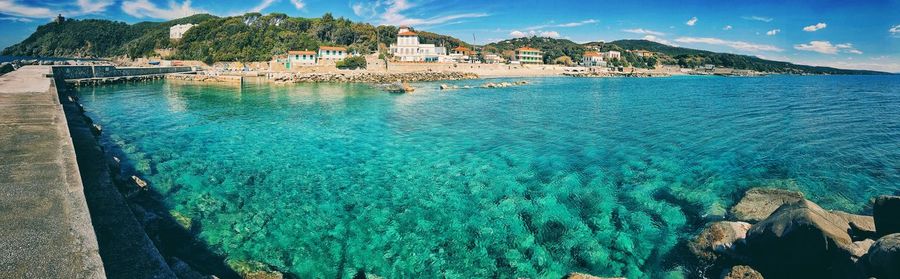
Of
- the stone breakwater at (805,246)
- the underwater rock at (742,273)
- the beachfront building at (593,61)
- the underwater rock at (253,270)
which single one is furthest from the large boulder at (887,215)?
the beachfront building at (593,61)

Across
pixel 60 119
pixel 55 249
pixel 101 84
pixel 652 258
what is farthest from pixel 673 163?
pixel 101 84

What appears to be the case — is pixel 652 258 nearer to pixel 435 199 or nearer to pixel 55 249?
pixel 435 199

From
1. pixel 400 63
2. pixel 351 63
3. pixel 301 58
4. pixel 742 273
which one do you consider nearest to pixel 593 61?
pixel 400 63

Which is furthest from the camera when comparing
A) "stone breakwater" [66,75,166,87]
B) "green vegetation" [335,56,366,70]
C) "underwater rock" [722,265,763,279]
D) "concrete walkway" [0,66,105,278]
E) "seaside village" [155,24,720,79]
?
"green vegetation" [335,56,366,70]

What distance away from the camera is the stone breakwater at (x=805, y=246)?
574 cm

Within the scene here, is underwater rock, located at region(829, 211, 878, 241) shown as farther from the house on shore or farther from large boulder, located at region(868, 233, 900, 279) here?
the house on shore

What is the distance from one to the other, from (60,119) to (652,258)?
54.5 feet

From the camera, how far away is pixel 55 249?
450cm

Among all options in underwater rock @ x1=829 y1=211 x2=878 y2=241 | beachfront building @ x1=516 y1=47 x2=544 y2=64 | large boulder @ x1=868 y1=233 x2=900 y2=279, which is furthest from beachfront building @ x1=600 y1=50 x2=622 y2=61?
large boulder @ x1=868 y1=233 x2=900 y2=279

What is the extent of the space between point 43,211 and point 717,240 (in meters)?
10.9

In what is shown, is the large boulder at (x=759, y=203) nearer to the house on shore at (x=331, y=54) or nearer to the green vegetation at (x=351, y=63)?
the green vegetation at (x=351, y=63)

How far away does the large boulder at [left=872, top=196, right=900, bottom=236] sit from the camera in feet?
22.2

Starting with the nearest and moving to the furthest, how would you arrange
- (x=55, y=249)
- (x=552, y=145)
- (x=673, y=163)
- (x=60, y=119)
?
(x=55, y=249)
(x=60, y=119)
(x=673, y=163)
(x=552, y=145)

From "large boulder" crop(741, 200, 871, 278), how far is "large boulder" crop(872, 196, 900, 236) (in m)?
0.72
